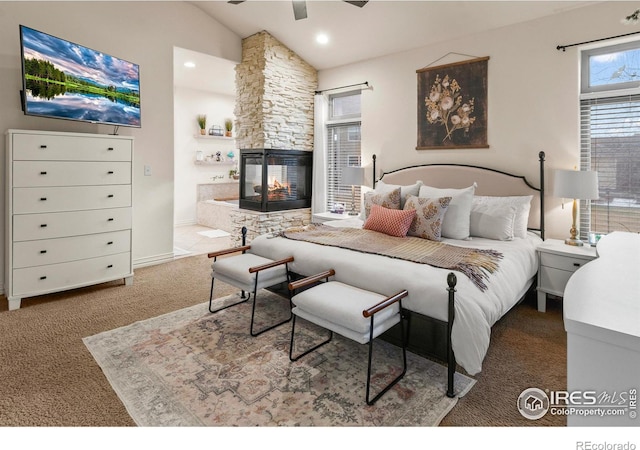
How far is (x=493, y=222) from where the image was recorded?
10.9 feet

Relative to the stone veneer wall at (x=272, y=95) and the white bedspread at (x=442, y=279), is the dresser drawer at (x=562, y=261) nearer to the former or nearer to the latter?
the white bedspread at (x=442, y=279)

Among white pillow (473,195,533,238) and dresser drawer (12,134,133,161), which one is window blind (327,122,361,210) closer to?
white pillow (473,195,533,238)

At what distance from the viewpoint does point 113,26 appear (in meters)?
4.00

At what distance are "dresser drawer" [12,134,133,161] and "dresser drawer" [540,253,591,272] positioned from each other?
403 cm

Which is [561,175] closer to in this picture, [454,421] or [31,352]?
[454,421]

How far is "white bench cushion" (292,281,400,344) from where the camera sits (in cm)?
196

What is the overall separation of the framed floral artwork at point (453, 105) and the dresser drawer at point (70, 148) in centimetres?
335

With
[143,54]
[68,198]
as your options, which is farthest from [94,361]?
[143,54]

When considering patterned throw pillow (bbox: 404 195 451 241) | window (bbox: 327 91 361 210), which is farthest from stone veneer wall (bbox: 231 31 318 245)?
patterned throw pillow (bbox: 404 195 451 241)

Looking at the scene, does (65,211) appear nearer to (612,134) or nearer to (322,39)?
(322,39)

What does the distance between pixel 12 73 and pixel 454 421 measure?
180 inches

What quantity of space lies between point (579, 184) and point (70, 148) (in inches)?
176

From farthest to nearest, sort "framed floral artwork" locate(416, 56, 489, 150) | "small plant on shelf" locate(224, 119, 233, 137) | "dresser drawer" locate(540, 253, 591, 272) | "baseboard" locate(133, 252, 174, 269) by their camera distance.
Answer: "small plant on shelf" locate(224, 119, 233, 137)
"baseboard" locate(133, 252, 174, 269)
"framed floral artwork" locate(416, 56, 489, 150)
"dresser drawer" locate(540, 253, 591, 272)
